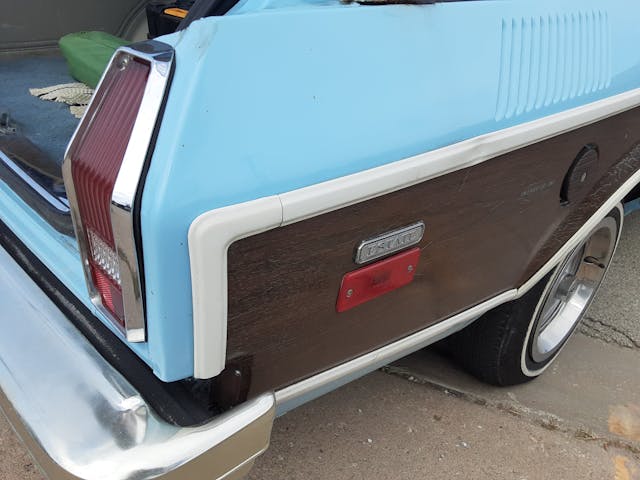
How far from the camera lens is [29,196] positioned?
66.0 inches

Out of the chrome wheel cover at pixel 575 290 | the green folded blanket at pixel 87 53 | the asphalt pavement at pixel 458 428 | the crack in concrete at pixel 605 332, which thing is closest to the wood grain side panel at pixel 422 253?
the chrome wheel cover at pixel 575 290

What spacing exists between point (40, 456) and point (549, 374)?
209 cm

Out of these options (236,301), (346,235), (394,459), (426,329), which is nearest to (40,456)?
(236,301)

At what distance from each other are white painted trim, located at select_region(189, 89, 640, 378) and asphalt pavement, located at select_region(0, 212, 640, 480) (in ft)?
3.75

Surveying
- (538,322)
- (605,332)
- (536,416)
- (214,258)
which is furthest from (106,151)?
(605,332)

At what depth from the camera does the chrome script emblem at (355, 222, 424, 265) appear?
1281 millimetres

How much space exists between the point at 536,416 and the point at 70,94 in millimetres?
2392

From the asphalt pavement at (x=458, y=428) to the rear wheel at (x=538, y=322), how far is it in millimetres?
130

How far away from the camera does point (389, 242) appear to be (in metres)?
1.32

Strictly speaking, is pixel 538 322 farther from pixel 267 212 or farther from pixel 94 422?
pixel 94 422

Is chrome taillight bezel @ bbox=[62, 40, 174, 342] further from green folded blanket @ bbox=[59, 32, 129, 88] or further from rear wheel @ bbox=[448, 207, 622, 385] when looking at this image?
green folded blanket @ bbox=[59, 32, 129, 88]

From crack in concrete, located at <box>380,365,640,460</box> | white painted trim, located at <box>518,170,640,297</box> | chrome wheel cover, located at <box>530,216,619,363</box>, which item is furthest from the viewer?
chrome wheel cover, located at <box>530,216,619,363</box>

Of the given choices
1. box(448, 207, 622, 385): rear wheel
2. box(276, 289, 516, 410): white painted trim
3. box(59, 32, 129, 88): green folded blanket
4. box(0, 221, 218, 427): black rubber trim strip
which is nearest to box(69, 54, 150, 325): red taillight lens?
box(0, 221, 218, 427): black rubber trim strip

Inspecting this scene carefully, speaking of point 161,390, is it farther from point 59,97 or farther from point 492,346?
point 59,97
